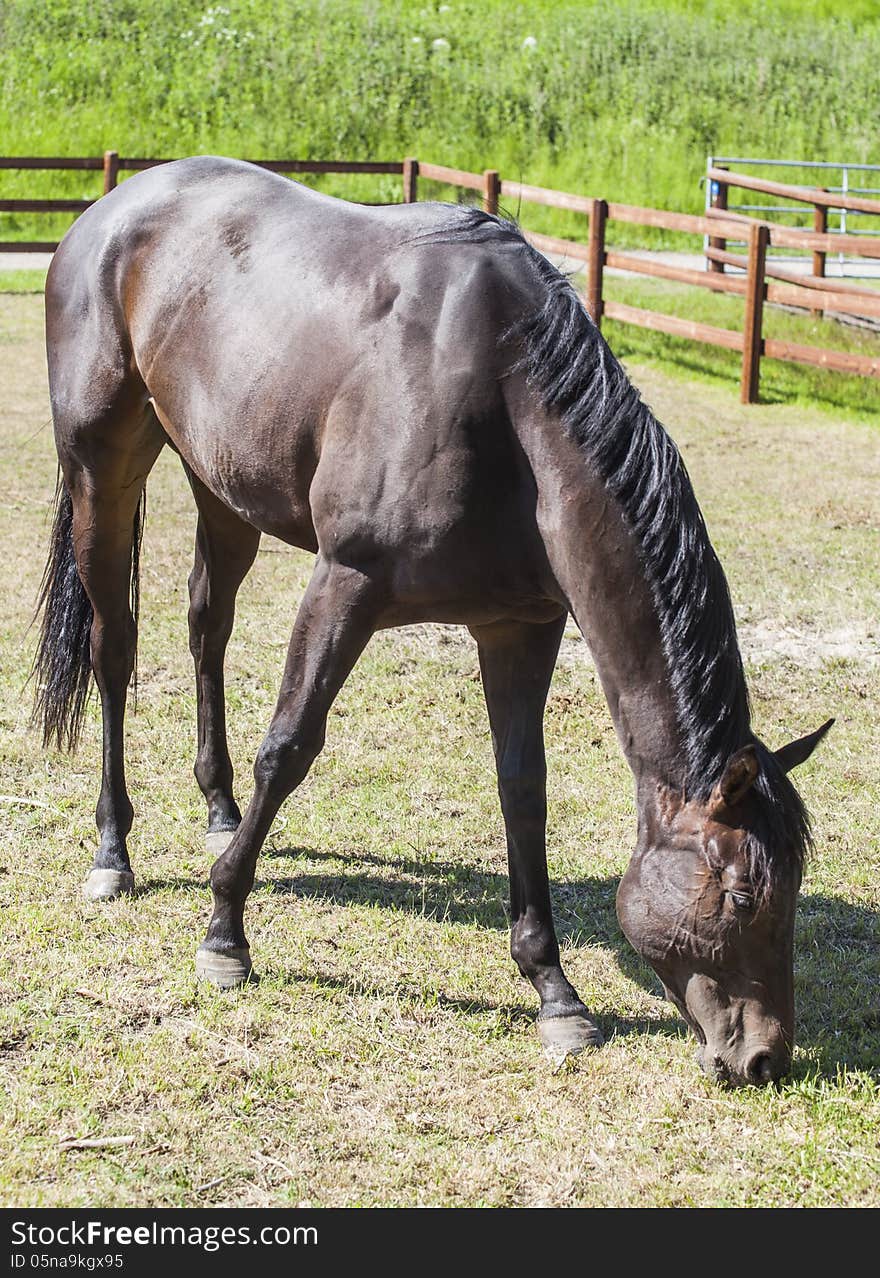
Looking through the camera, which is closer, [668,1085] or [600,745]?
[668,1085]

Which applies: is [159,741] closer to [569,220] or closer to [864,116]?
[569,220]

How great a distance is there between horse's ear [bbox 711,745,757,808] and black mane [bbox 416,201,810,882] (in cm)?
4

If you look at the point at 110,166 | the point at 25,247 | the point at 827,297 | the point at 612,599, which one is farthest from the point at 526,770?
the point at 25,247

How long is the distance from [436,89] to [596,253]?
413 inches

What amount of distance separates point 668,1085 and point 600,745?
7.03ft

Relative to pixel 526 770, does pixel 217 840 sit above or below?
below

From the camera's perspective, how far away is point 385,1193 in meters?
2.82

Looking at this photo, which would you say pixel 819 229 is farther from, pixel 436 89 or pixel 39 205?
pixel 436 89

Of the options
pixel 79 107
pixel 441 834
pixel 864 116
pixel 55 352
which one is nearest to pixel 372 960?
pixel 441 834

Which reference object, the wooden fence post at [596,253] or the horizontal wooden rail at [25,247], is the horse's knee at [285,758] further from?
the horizontal wooden rail at [25,247]


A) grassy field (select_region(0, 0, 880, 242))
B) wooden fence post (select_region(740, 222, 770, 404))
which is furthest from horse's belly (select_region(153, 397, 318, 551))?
grassy field (select_region(0, 0, 880, 242))

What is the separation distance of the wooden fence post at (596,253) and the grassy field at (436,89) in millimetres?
6012

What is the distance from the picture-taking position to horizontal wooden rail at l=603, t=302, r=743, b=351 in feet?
38.8

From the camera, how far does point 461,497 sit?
10.4 ft
